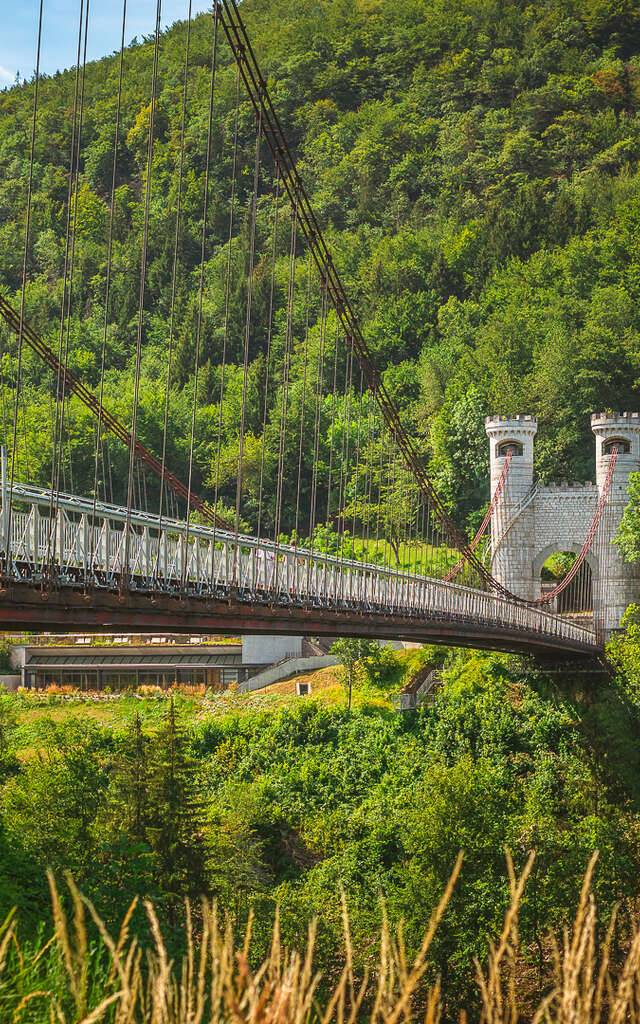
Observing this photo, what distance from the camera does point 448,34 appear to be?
10812cm

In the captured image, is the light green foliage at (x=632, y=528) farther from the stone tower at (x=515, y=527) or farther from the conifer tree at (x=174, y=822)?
the conifer tree at (x=174, y=822)

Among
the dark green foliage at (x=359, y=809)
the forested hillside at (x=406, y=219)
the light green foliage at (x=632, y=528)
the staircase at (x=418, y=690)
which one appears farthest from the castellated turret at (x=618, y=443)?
the staircase at (x=418, y=690)

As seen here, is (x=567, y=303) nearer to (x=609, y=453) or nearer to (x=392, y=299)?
(x=392, y=299)

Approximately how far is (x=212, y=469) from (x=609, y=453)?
81.3ft

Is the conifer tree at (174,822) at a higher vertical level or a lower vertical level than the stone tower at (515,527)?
lower

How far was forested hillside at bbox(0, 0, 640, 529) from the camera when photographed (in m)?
62.5

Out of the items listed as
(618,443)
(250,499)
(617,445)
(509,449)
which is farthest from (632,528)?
(250,499)

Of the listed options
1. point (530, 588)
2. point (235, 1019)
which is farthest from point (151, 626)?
point (530, 588)

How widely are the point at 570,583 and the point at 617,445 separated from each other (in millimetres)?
6253

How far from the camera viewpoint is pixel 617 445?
47812 millimetres

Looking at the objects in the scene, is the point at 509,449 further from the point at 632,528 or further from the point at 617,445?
the point at 632,528

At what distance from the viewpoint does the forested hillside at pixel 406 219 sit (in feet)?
205

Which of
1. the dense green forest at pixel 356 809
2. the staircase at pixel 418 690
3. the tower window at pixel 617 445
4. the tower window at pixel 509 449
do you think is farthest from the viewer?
the tower window at pixel 509 449

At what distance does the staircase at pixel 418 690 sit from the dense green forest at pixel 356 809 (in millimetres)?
555
